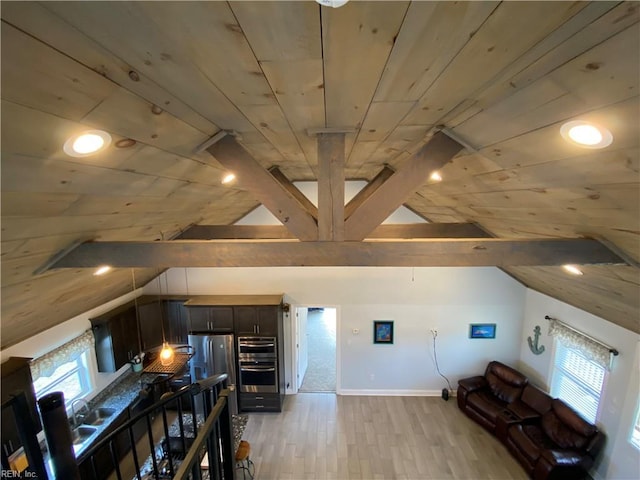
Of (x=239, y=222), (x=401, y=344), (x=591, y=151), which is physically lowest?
(x=401, y=344)

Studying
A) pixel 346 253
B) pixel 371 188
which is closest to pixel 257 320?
pixel 371 188

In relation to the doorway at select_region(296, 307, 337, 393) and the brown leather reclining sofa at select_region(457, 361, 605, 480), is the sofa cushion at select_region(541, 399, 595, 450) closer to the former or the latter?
the brown leather reclining sofa at select_region(457, 361, 605, 480)

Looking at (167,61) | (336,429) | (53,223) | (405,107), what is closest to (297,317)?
(336,429)

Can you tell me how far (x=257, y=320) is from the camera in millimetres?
4945

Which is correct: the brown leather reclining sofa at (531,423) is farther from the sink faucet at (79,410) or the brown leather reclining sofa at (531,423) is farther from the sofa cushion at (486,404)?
the sink faucet at (79,410)

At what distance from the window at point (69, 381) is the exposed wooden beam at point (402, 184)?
4120 mm

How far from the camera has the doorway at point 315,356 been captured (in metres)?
5.90

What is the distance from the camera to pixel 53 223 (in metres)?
1.70

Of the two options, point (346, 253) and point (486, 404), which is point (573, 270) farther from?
point (486, 404)

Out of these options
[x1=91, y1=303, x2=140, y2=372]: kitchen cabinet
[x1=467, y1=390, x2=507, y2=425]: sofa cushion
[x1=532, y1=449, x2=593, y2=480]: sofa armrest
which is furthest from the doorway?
[x1=532, y1=449, x2=593, y2=480]: sofa armrest

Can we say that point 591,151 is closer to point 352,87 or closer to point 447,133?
point 447,133

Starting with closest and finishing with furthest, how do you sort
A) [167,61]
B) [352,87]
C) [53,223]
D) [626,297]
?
[167,61], [352,87], [53,223], [626,297]

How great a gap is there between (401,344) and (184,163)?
506 centimetres

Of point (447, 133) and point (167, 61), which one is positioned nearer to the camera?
point (167, 61)
